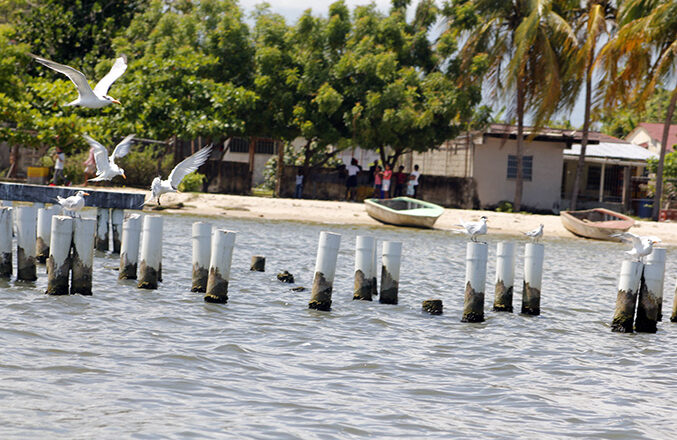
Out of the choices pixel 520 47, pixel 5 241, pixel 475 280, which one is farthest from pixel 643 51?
pixel 5 241

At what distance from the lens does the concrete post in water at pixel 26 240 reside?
12094mm

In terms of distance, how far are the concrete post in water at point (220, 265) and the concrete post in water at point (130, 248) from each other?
1.28 meters

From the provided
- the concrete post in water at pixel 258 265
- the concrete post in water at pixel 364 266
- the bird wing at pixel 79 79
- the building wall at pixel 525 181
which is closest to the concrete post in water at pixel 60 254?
the bird wing at pixel 79 79

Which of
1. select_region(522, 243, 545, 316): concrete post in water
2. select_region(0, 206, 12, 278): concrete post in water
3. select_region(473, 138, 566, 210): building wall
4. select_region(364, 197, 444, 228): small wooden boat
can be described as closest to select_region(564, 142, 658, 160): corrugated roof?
select_region(473, 138, 566, 210): building wall

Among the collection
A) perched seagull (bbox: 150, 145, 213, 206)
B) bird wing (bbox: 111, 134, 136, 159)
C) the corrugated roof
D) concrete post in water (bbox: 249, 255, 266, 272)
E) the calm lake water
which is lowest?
the calm lake water

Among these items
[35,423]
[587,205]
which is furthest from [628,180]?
[35,423]

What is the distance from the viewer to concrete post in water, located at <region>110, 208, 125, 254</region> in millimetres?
17828

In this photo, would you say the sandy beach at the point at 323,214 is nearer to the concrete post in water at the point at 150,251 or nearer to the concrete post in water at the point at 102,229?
the concrete post in water at the point at 102,229

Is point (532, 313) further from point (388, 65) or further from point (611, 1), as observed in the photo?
point (611, 1)

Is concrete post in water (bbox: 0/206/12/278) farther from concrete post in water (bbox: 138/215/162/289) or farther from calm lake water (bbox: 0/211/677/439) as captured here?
concrete post in water (bbox: 138/215/162/289)

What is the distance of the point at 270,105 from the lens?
34344 millimetres

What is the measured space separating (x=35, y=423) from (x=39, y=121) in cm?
2647

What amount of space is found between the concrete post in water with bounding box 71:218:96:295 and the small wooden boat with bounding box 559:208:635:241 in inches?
832

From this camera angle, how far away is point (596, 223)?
29984 mm
